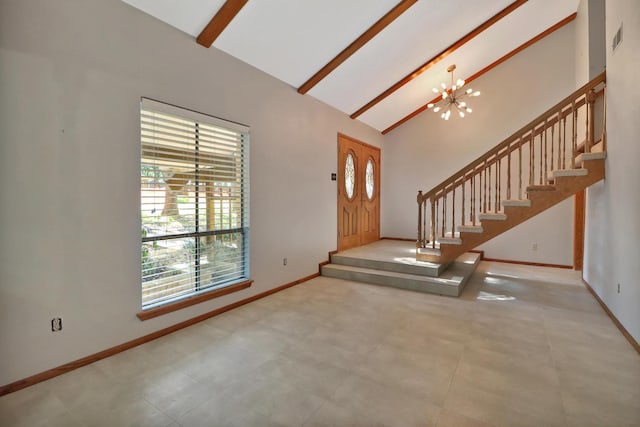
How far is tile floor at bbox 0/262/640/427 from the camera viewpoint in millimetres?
1817

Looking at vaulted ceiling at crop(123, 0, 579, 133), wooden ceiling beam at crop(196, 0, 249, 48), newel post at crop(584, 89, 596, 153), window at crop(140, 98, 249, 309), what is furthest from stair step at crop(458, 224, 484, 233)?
wooden ceiling beam at crop(196, 0, 249, 48)

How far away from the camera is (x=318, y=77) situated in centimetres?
436

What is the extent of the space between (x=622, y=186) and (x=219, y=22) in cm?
441

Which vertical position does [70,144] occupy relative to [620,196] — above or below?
above

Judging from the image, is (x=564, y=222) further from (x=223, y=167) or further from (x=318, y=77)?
(x=223, y=167)

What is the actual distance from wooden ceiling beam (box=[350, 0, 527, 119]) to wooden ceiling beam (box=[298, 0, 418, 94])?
172 centimetres

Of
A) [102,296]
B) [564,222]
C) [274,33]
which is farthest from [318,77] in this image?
[564,222]

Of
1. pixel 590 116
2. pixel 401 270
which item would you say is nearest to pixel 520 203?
pixel 590 116

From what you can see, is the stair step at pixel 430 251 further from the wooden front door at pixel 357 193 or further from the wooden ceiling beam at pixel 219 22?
the wooden ceiling beam at pixel 219 22

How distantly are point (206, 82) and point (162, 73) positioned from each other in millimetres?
485

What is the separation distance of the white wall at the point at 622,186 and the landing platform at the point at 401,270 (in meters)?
1.61

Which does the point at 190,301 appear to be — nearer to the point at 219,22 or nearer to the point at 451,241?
the point at 219,22

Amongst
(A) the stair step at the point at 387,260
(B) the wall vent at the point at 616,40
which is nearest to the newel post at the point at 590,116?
(B) the wall vent at the point at 616,40

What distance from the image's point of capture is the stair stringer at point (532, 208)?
3.66 meters
